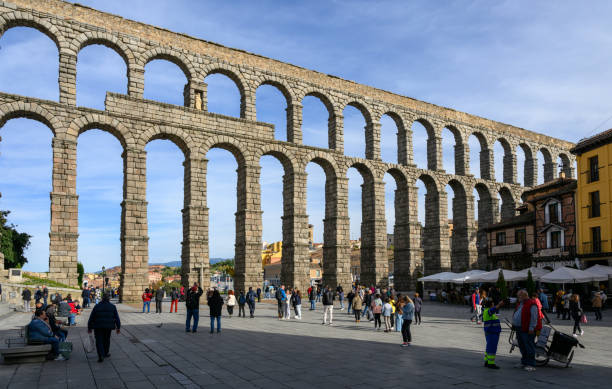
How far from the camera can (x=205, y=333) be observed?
58.5 feet

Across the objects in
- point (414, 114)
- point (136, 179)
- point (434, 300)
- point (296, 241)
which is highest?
point (414, 114)

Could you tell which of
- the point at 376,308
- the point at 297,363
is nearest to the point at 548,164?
the point at 376,308

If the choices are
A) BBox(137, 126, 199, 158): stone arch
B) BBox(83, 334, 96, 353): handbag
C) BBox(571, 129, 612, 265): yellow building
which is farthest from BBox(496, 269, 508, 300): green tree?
BBox(83, 334, 96, 353): handbag

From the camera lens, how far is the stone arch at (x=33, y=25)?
3117cm

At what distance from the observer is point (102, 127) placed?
3394cm

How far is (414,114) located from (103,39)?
97.2 feet

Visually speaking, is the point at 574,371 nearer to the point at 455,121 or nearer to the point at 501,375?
the point at 501,375

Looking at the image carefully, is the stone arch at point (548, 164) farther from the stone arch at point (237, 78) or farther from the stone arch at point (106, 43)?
the stone arch at point (106, 43)

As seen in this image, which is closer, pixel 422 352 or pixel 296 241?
pixel 422 352

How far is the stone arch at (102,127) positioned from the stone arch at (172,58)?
4923 mm

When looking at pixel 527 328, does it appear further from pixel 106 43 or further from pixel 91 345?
pixel 106 43

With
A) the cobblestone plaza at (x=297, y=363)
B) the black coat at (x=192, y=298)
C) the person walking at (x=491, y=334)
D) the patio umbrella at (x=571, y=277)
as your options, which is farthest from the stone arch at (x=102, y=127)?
the person walking at (x=491, y=334)

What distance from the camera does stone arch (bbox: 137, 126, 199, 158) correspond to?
114 feet

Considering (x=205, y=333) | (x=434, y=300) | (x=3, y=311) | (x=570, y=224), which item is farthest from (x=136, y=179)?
(x=570, y=224)
